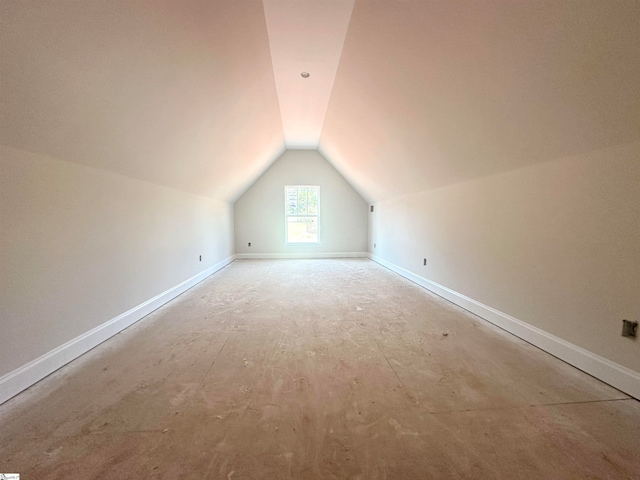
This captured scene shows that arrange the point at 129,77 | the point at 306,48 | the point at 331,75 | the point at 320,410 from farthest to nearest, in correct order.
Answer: the point at 331,75, the point at 306,48, the point at 129,77, the point at 320,410

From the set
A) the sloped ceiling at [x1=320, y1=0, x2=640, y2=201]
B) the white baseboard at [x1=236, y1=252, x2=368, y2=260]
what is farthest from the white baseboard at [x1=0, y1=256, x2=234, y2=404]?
the white baseboard at [x1=236, y1=252, x2=368, y2=260]

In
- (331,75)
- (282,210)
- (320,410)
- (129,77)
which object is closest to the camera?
(320,410)

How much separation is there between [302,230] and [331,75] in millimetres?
4401

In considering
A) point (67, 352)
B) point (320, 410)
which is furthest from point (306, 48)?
point (67, 352)

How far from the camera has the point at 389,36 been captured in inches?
84.3

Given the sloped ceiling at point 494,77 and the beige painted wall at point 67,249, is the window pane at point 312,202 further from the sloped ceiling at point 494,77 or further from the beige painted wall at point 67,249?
the beige painted wall at point 67,249

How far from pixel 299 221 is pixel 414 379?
579cm

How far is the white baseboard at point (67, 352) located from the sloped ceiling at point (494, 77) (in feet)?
11.1

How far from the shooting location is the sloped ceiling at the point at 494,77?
51.7 inches

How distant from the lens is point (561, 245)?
6.53 feet

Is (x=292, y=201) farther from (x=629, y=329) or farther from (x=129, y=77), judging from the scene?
(x=629, y=329)

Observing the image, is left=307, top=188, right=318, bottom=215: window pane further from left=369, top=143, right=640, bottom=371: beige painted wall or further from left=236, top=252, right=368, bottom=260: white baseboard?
left=369, top=143, right=640, bottom=371: beige painted wall

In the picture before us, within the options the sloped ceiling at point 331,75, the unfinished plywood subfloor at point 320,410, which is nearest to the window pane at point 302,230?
the sloped ceiling at point 331,75

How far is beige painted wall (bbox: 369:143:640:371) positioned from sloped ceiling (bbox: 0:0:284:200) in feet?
8.87
